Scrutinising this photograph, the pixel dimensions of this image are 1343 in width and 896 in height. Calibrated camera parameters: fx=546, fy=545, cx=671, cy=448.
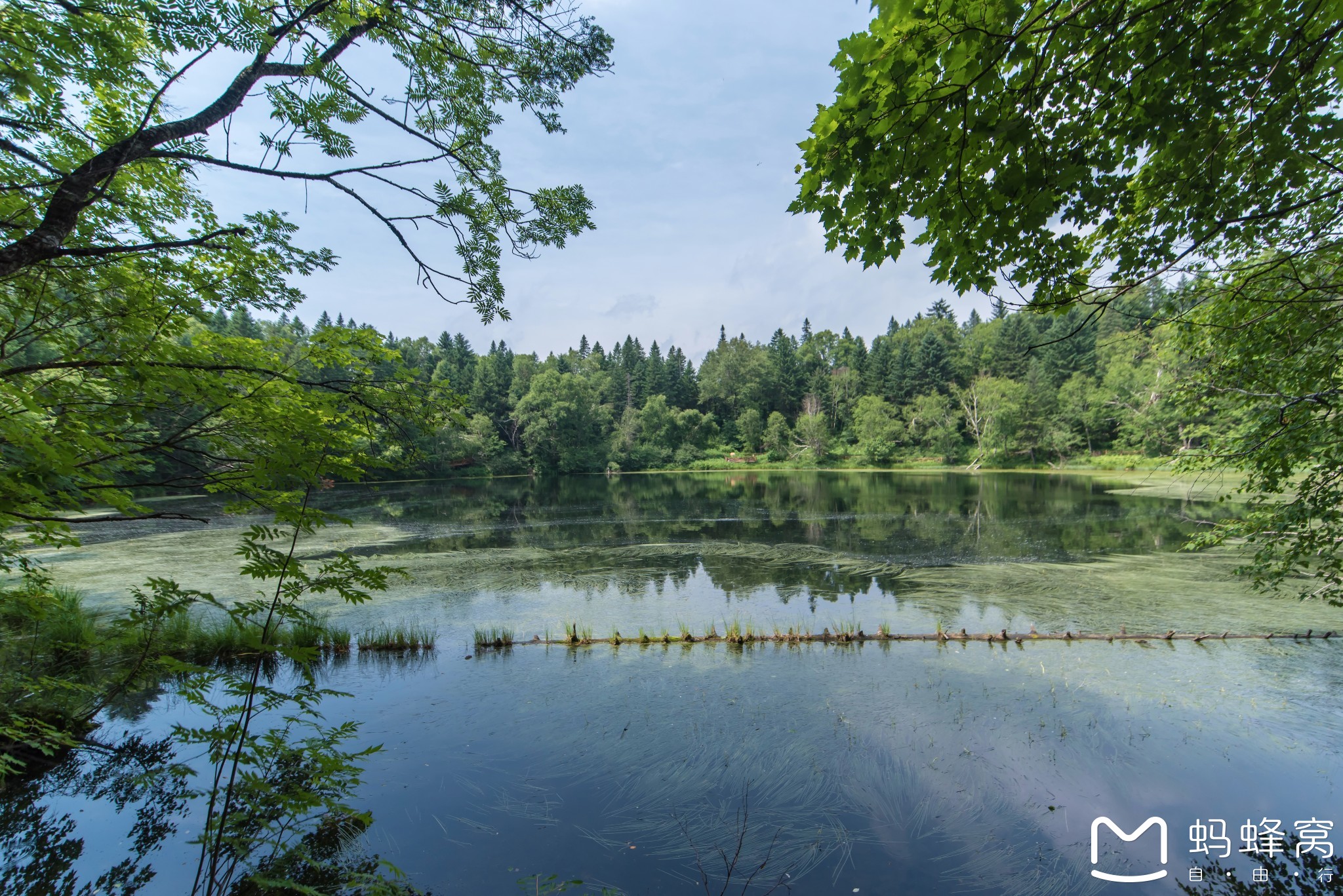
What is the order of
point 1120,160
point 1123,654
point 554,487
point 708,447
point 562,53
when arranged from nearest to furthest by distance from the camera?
point 1120,160, point 562,53, point 1123,654, point 554,487, point 708,447

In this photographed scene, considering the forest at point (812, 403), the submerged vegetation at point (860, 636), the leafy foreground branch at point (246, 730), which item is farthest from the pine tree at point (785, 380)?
the leafy foreground branch at point (246, 730)

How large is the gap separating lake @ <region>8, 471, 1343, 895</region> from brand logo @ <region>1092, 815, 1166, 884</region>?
49 mm

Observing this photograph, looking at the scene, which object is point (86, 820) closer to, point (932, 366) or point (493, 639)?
point (493, 639)

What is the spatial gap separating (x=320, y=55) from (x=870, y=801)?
716 centimetres

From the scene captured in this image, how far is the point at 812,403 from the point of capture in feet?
214

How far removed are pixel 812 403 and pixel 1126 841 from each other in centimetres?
6277

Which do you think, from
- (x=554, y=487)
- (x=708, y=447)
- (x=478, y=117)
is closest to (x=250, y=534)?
(x=478, y=117)

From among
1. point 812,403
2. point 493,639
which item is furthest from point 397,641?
point 812,403

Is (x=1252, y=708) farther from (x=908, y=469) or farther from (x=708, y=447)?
(x=708, y=447)

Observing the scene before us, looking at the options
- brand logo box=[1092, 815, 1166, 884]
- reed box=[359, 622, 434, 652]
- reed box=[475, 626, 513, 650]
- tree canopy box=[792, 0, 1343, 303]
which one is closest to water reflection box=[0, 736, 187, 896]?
reed box=[359, 622, 434, 652]

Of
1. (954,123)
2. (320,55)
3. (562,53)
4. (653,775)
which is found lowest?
(653,775)

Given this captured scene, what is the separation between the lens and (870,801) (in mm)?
4996

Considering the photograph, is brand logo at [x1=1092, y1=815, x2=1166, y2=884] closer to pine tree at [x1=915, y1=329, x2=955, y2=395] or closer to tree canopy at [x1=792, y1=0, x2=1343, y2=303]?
tree canopy at [x1=792, y1=0, x2=1343, y2=303]

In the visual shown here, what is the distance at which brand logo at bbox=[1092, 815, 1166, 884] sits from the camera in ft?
13.5
